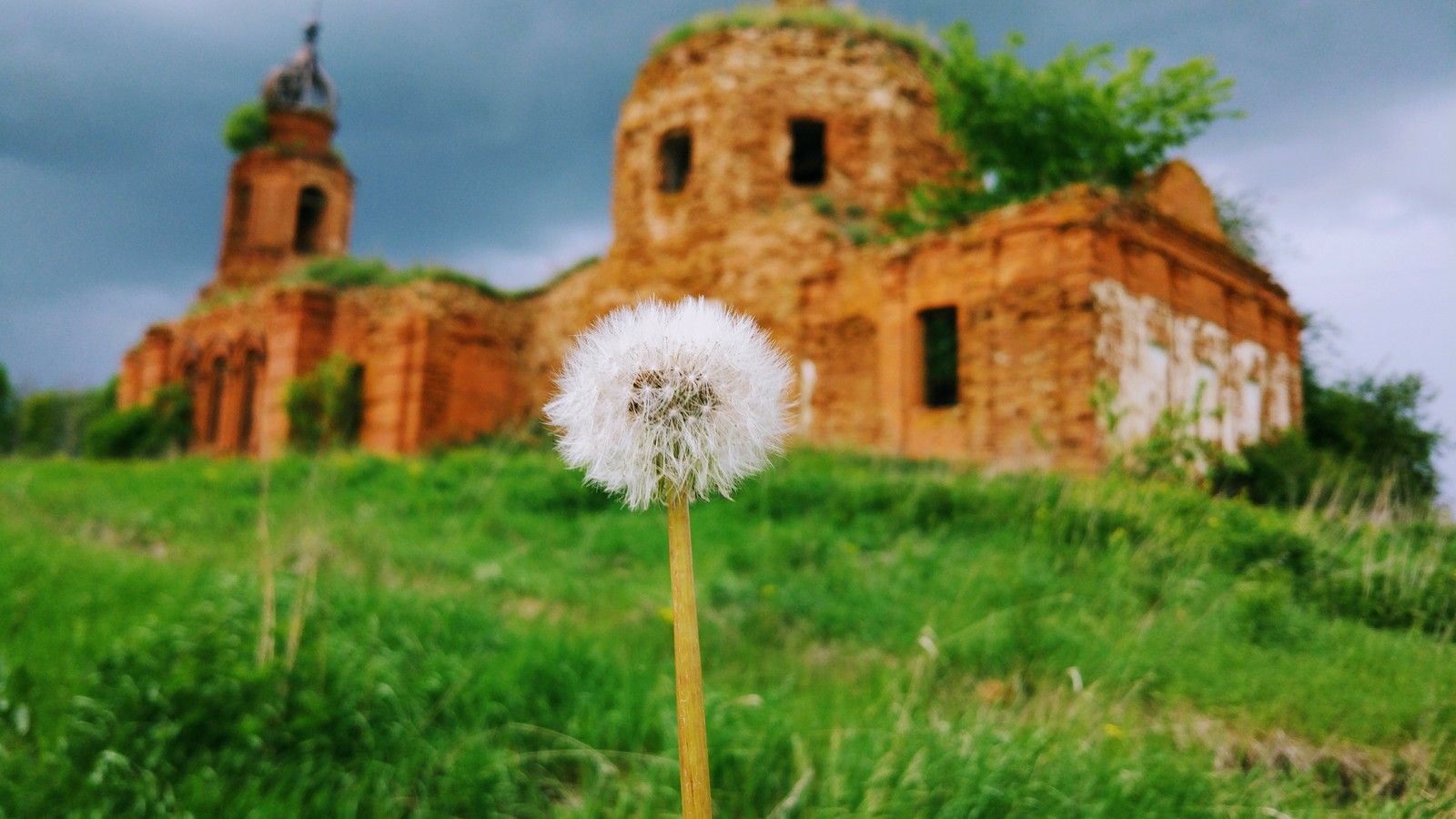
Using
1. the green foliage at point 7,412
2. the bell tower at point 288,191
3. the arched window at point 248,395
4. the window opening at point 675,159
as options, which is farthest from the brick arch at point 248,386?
the green foliage at point 7,412

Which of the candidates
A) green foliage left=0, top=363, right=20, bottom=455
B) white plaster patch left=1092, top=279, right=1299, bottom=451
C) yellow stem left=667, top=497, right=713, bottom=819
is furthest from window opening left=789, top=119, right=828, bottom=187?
green foliage left=0, top=363, right=20, bottom=455

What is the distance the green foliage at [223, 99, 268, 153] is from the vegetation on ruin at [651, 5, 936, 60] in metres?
14.2

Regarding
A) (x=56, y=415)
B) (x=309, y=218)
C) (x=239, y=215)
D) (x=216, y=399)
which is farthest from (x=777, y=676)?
(x=56, y=415)

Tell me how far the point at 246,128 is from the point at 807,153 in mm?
17436

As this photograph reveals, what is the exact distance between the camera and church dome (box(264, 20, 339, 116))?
26531 millimetres

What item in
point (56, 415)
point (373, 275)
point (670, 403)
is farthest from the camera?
point (56, 415)

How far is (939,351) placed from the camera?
14531mm

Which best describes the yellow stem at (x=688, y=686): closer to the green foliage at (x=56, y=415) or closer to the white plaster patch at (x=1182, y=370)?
the white plaster patch at (x=1182, y=370)

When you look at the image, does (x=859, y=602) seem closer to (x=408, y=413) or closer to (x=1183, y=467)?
→ (x=1183, y=467)

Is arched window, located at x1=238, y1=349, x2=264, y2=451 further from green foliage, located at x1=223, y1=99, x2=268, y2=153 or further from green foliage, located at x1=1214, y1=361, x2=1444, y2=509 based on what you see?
green foliage, located at x1=1214, y1=361, x2=1444, y2=509

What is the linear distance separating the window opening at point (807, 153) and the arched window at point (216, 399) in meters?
13.9

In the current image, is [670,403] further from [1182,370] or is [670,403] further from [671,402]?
[1182,370]

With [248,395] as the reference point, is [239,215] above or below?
above

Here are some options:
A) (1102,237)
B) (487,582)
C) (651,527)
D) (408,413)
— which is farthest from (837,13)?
(487,582)
